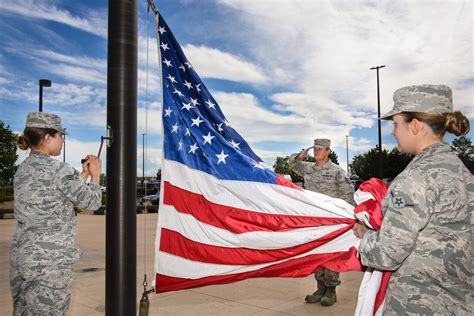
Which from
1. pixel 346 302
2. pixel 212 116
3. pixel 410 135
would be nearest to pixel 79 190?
pixel 212 116

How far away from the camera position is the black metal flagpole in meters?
2.64

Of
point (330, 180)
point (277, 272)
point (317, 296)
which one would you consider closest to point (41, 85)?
point (330, 180)

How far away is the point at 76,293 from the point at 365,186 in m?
4.49

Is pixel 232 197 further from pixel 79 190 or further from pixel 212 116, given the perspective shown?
pixel 79 190

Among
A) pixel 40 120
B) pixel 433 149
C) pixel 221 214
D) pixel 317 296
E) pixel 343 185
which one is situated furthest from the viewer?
pixel 343 185

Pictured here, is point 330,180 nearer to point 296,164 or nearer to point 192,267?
point 296,164

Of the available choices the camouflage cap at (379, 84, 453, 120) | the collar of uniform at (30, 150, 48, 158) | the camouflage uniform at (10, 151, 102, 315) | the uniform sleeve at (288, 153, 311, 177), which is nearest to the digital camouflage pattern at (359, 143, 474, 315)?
the camouflage cap at (379, 84, 453, 120)

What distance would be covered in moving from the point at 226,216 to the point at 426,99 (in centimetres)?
186

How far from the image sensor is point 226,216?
11.0 ft

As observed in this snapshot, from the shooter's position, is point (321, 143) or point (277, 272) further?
point (321, 143)

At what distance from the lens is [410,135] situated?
203 centimetres

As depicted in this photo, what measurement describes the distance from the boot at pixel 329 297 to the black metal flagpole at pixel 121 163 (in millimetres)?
2833

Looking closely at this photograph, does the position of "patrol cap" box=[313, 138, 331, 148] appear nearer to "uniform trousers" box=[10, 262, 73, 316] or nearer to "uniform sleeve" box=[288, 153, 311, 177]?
"uniform sleeve" box=[288, 153, 311, 177]

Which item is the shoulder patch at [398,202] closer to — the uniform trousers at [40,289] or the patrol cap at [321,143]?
the uniform trousers at [40,289]
